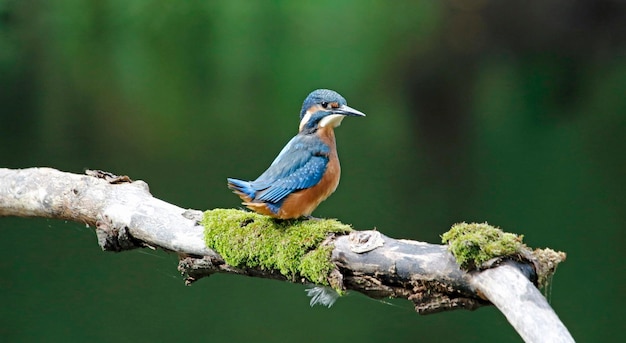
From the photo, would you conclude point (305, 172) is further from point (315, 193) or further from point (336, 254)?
point (336, 254)

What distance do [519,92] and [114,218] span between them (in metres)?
2.82

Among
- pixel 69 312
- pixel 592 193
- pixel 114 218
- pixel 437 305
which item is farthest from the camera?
pixel 592 193

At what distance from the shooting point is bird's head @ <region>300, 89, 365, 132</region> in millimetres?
1872

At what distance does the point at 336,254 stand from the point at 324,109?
413 mm

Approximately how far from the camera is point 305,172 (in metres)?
1.84

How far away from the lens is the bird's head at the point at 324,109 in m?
1.87

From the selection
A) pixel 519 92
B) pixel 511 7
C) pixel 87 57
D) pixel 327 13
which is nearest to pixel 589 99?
pixel 519 92

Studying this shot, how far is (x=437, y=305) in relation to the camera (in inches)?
60.3

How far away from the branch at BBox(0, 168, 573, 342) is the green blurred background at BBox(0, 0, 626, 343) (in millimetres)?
1685

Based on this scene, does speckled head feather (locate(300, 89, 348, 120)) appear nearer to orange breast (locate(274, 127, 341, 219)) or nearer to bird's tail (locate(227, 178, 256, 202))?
orange breast (locate(274, 127, 341, 219))

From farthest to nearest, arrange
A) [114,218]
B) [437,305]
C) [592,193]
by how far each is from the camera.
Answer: [592,193]
[114,218]
[437,305]

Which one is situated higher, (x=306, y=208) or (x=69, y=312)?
(x=306, y=208)

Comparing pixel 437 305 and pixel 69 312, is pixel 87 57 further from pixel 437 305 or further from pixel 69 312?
pixel 437 305

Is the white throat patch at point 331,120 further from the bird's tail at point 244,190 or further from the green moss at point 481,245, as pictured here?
the green moss at point 481,245
